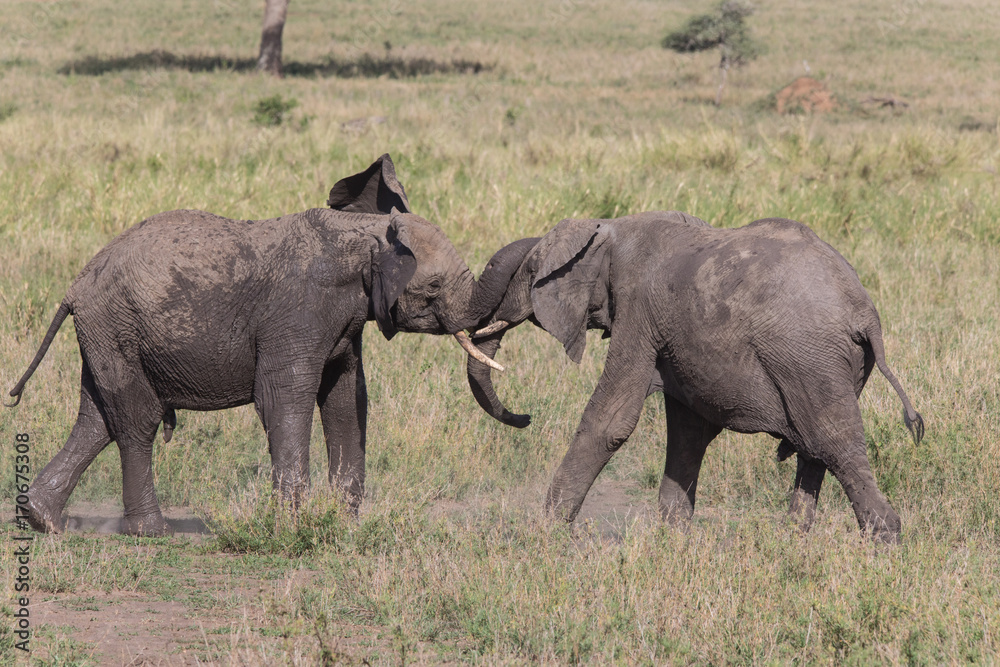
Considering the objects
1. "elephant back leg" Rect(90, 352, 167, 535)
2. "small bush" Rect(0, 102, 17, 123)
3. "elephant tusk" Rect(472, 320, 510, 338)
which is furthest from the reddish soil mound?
"elephant back leg" Rect(90, 352, 167, 535)

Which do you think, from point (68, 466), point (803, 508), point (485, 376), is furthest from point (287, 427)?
point (803, 508)

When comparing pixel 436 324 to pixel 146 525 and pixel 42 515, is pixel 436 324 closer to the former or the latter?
pixel 146 525

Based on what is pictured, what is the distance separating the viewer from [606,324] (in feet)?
19.2

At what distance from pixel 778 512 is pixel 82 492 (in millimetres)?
4320

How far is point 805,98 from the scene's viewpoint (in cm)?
2978

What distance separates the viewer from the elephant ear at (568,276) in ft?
18.4

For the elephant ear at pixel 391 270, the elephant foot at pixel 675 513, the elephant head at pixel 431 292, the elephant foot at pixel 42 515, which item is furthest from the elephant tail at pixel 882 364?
the elephant foot at pixel 42 515

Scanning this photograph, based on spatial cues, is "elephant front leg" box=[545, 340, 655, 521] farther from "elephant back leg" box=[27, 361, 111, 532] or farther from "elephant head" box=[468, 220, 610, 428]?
"elephant back leg" box=[27, 361, 111, 532]

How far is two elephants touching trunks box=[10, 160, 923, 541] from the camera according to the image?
200 inches

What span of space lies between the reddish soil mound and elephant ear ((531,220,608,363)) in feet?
80.6

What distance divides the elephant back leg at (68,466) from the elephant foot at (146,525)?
35cm

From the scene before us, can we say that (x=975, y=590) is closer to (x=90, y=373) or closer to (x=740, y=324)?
(x=740, y=324)

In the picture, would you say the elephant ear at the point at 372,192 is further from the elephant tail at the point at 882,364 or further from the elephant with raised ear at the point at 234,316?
the elephant tail at the point at 882,364

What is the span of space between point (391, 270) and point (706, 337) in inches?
63.5
